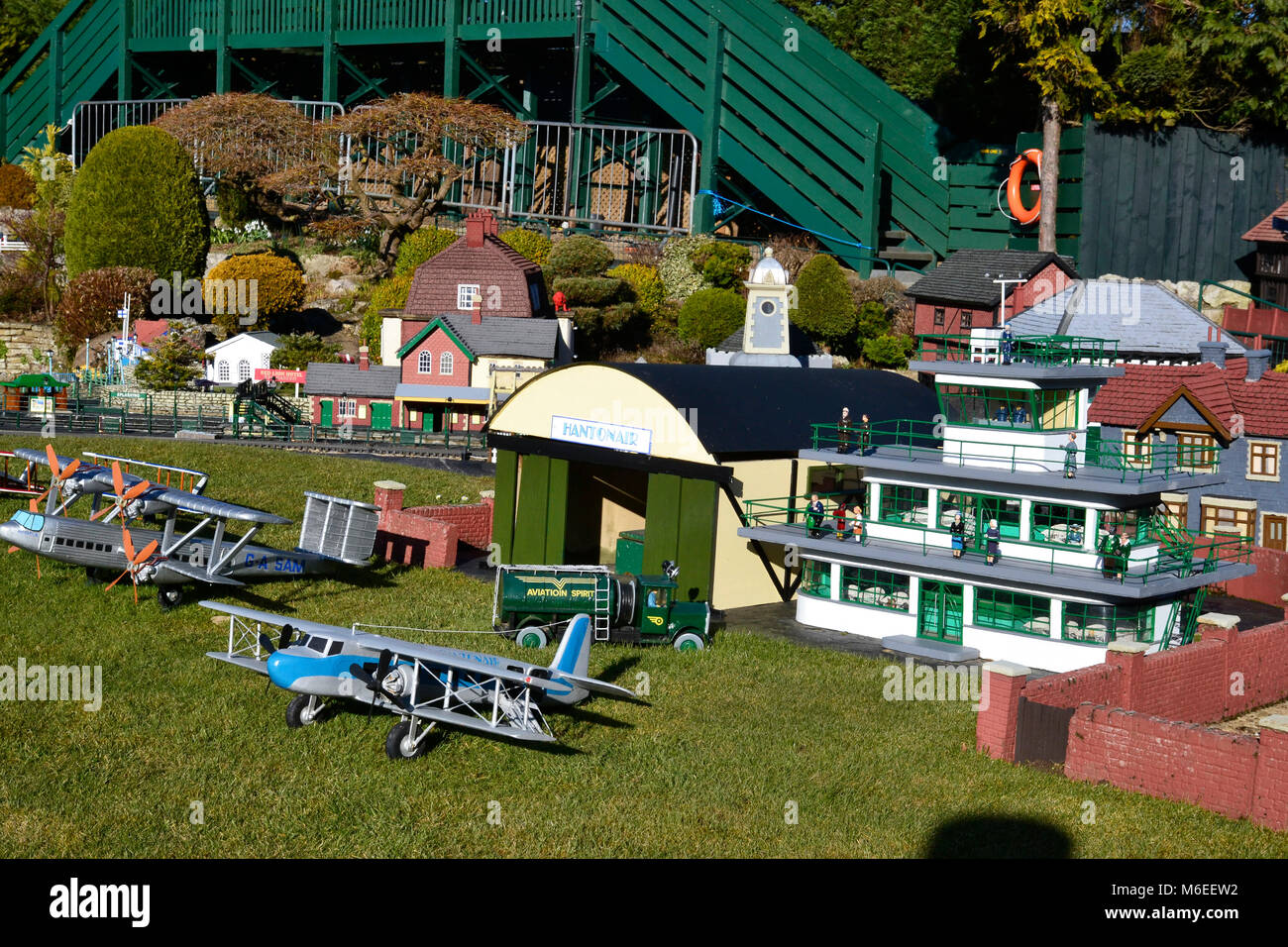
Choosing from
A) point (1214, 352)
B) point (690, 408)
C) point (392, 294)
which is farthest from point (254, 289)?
point (1214, 352)

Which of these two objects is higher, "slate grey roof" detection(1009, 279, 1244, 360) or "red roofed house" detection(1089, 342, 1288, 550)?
"slate grey roof" detection(1009, 279, 1244, 360)

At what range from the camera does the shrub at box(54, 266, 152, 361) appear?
65.3m

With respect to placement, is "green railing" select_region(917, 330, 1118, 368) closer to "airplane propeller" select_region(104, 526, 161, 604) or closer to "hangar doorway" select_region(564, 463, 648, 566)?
"hangar doorway" select_region(564, 463, 648, 566)

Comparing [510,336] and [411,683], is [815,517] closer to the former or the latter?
[411,683]

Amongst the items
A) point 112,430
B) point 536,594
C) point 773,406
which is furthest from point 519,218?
point 536,594

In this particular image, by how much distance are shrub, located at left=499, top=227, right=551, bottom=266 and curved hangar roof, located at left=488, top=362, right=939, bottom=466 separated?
30744 millimetres

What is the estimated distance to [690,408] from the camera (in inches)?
1300

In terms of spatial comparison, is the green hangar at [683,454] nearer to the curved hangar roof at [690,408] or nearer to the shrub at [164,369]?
the curved hangar roof at [690,408]

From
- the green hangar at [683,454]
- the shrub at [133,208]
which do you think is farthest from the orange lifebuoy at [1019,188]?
the shrub at [133,208]

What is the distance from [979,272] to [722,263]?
11914 millimetres

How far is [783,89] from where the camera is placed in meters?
69.2

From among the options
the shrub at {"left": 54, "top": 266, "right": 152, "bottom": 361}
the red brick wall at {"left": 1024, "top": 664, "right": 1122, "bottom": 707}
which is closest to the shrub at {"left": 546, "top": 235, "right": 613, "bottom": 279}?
the shrub at {"left": 54, "top": 266, "right": 152, "bottom": 361}

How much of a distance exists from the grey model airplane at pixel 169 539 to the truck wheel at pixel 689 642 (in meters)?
7.89
